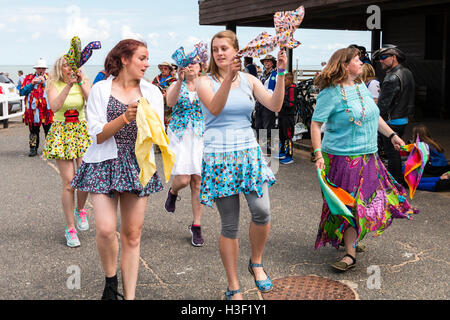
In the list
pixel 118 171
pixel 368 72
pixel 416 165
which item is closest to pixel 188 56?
pixel 118 171

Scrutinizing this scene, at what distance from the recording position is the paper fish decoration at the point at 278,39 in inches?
135

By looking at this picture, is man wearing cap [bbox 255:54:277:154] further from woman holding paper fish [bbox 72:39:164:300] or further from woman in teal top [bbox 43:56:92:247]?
woman holding paper fish [bbox 72:39:164:300]

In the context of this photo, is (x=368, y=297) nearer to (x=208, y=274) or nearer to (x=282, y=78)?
(x=208, y=274)

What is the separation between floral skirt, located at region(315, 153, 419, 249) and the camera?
436cm

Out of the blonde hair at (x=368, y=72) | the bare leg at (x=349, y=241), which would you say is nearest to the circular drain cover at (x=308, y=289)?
the bare leg at (x=349, y=241)

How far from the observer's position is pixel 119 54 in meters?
3.58

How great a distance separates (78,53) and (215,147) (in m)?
1.59

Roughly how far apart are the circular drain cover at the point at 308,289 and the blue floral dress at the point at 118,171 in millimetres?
1245

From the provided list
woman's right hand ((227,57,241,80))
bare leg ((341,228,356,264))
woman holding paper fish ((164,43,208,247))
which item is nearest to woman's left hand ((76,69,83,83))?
woman holding paper fish ((164,43,208,247))

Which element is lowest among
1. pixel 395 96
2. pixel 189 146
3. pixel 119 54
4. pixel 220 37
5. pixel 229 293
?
pixel 229 293

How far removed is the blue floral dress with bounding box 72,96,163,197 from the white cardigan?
34 mm

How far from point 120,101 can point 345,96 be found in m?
1.93

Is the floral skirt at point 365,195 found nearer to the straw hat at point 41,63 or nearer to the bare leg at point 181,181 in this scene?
the bare leg at point 181,181

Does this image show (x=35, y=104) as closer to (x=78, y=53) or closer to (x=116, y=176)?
(x=78, y=53)
